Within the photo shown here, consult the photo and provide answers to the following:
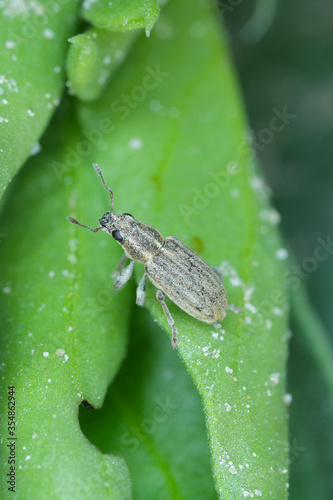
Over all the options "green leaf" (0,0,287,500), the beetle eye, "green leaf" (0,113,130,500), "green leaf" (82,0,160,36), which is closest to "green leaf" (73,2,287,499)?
"green leaf" (0,0,287,500)

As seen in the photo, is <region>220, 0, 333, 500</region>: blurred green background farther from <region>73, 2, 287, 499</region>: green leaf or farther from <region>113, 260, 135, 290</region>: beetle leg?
<region>113, 260, 135, 290</region>: beetle leg

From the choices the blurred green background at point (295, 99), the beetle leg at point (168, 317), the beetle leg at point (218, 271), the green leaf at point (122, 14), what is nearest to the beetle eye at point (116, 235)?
the beetle leg at point (168, 317)

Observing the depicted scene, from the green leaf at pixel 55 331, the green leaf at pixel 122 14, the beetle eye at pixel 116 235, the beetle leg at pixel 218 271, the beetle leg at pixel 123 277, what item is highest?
the green leaf at pixel 122 14

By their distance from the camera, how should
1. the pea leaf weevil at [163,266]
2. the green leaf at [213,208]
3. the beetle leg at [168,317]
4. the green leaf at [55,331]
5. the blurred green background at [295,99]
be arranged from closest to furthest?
the green leaf at [55,331] → the green leaf at [213,208] → the beetle leg at [168,317] → the pea leaf weevil at [163,266] → the blurred green background at [295,99]

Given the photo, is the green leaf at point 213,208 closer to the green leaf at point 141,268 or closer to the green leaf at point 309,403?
the green leaf at point 141,268

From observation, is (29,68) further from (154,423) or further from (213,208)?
(154,423)

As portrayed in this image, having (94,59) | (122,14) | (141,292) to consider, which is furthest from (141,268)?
(122,14)
